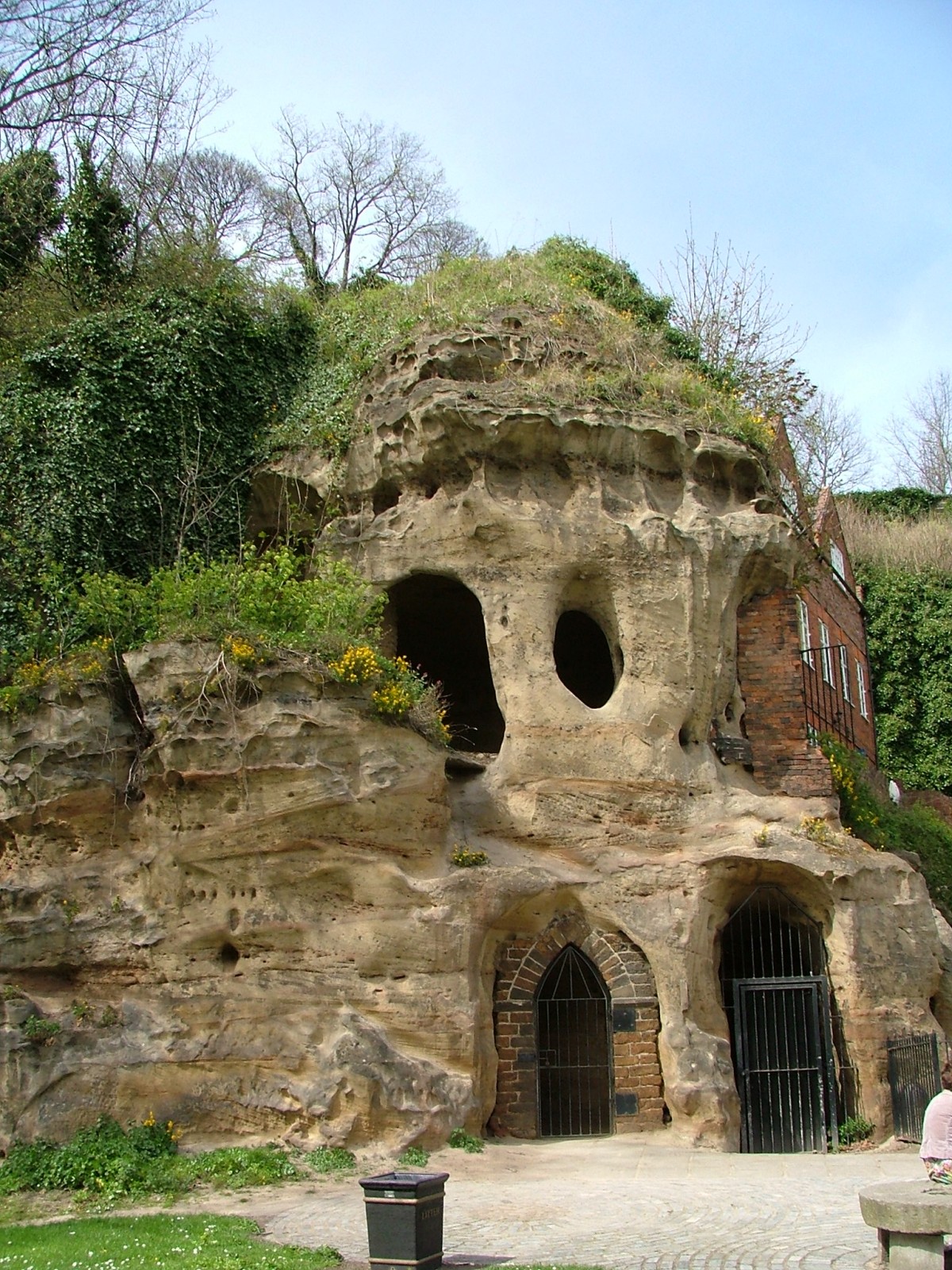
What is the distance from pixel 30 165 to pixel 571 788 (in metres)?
13.6

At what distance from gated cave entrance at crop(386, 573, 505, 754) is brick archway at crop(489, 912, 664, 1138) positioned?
15.2 feet

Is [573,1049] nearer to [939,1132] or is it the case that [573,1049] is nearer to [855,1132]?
[855,1132]

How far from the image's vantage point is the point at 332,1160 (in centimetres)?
1134

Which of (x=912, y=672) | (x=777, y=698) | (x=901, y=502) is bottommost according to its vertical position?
(x=777, y=698)

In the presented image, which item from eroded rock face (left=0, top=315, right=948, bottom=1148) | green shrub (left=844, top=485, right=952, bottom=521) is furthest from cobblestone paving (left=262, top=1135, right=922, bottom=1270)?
green shrub (left=844, top=485, right=952, bottom=521)

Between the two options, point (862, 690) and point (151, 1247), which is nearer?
point (151, 1247)

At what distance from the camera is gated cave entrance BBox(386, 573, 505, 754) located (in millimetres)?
18016

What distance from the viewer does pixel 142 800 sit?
13195 mm

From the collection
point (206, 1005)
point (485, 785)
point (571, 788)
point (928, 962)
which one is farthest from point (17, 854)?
point (928, 962)

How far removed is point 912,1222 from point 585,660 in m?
12.2

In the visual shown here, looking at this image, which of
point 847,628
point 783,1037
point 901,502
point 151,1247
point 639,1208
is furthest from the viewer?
point 901,502

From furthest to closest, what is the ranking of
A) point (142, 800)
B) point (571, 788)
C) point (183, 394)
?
point (183, 394)
point (571, 788)
point (142, 800)

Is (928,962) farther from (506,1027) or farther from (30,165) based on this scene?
(30,165)

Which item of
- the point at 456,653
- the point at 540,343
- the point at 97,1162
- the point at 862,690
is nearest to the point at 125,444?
the point at 540,343
